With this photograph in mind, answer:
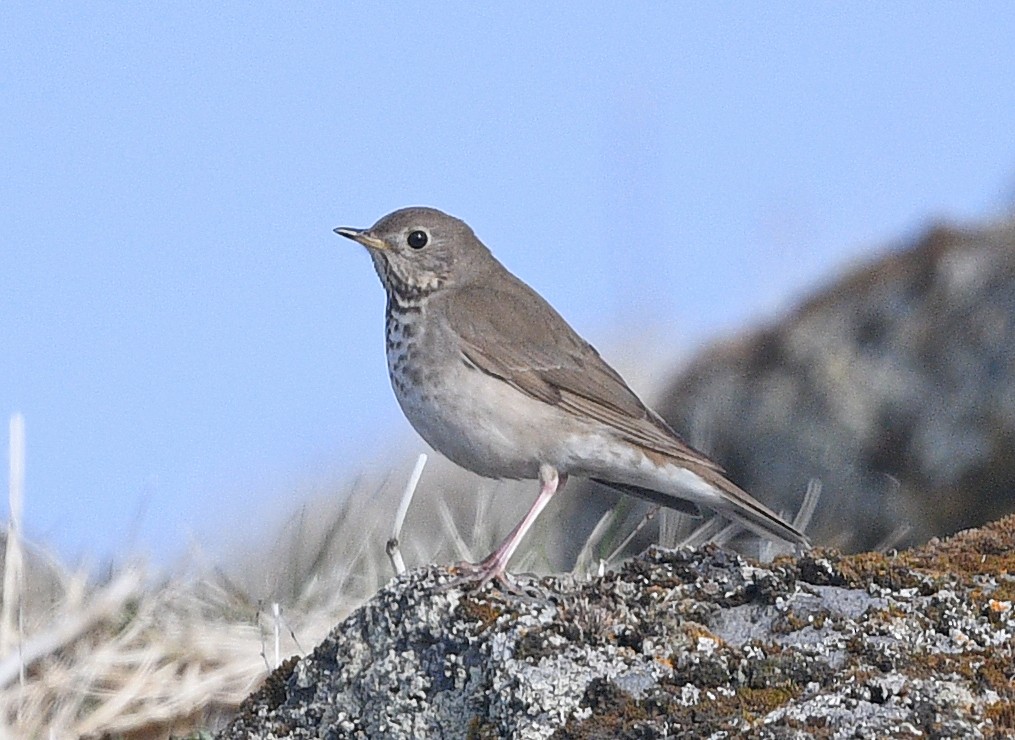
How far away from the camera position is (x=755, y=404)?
10141 millimetres

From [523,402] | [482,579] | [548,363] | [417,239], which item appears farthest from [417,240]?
[482,579]

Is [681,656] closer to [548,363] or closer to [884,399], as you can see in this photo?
[548,363]

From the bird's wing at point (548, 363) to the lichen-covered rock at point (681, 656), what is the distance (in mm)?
1942

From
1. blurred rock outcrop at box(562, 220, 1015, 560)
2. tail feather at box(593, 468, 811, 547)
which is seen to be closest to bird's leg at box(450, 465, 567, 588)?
tail feather at box(593, 468, 811, 547)

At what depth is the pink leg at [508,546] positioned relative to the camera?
14.2 ft

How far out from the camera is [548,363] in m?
6.70

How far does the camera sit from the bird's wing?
251 inches

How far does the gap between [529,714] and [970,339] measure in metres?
6.20

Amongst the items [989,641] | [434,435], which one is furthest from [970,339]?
[989,641]

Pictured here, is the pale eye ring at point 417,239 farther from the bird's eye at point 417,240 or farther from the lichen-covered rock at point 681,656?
the lichen-covered rock at point 681,656

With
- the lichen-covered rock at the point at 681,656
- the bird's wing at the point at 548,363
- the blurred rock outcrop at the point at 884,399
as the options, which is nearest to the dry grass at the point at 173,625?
the bird's wing at the point at 548,363

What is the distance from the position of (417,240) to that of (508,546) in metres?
2.45

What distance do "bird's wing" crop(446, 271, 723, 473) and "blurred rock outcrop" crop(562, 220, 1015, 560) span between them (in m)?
1.79

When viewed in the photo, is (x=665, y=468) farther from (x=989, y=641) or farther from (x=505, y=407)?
(x=989, y=641)
